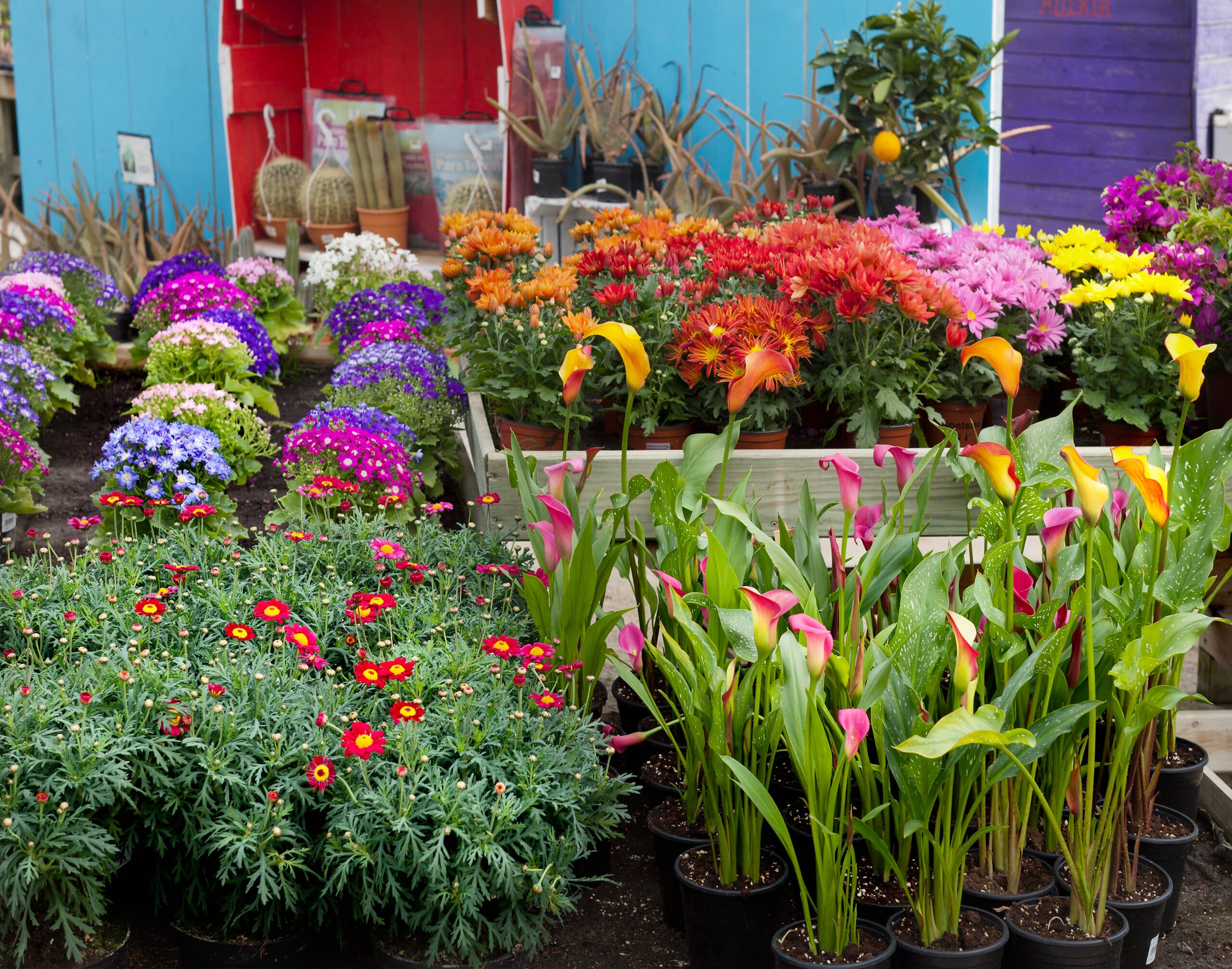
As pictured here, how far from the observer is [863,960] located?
1.48 meters

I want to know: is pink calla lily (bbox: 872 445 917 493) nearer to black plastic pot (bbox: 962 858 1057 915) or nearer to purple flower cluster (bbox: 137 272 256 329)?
black plastic pot (bbox: 962 858 1057 915)

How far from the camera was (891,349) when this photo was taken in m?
2.45

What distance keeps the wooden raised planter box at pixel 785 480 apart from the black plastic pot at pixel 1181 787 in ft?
2.07

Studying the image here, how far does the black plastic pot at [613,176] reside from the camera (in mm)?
5062

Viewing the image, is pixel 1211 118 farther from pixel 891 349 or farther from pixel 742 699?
pixel 742 699

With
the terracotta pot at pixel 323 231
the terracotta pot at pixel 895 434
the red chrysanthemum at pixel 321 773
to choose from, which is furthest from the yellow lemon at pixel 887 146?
the terracotta pot at pixel 323 231

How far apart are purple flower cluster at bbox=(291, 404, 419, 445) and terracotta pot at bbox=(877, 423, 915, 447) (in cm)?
119

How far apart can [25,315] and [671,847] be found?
308cm

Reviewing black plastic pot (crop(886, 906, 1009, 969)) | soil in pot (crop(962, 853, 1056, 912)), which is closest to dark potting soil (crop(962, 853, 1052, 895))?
soil in pot (crop(962, 853, 1056, 912))

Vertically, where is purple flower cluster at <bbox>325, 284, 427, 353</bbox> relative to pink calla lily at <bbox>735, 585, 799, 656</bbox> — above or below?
above

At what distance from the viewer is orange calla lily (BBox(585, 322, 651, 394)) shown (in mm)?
1711

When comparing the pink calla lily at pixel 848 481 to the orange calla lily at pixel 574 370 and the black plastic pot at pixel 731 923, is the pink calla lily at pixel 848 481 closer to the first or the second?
the orange calla lily at pixel 574 370

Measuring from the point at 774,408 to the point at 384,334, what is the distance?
1.92 metres

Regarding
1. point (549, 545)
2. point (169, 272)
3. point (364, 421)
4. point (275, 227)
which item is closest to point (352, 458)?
point (364, 421)
